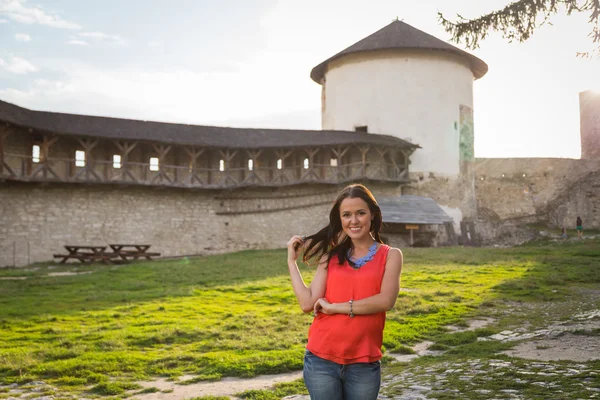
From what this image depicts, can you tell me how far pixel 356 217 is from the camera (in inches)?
126

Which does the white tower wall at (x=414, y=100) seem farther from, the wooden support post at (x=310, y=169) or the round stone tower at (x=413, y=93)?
the wooden support post at (x=310, y=169)

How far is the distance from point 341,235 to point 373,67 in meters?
28.4

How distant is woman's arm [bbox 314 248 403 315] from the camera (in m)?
2.98

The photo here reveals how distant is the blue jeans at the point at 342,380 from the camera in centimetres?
293

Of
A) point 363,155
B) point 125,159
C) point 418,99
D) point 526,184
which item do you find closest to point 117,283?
point 125,159

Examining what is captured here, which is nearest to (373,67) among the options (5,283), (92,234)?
(92,234)

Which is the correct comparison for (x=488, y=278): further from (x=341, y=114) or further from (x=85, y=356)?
(x=341, y=114)

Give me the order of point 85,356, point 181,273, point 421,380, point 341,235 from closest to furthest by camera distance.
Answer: point 341,235 < point 421,380 < point 85,356 < point 181,273

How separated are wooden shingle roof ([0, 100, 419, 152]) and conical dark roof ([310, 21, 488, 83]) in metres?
4.59

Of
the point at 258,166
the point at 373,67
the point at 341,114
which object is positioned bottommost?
the point at 258,166

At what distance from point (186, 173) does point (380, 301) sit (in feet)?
80.9

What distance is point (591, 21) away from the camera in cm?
893

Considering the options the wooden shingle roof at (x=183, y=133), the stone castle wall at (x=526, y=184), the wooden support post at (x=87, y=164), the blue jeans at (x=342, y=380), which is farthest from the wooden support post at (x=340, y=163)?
the blue jeans at (x=342, y=380)

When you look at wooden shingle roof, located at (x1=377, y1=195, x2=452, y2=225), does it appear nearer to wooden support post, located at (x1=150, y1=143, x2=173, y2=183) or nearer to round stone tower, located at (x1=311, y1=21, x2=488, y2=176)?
round stone tower, located at (x1=311, y1=21, x2=488, y2=176)
